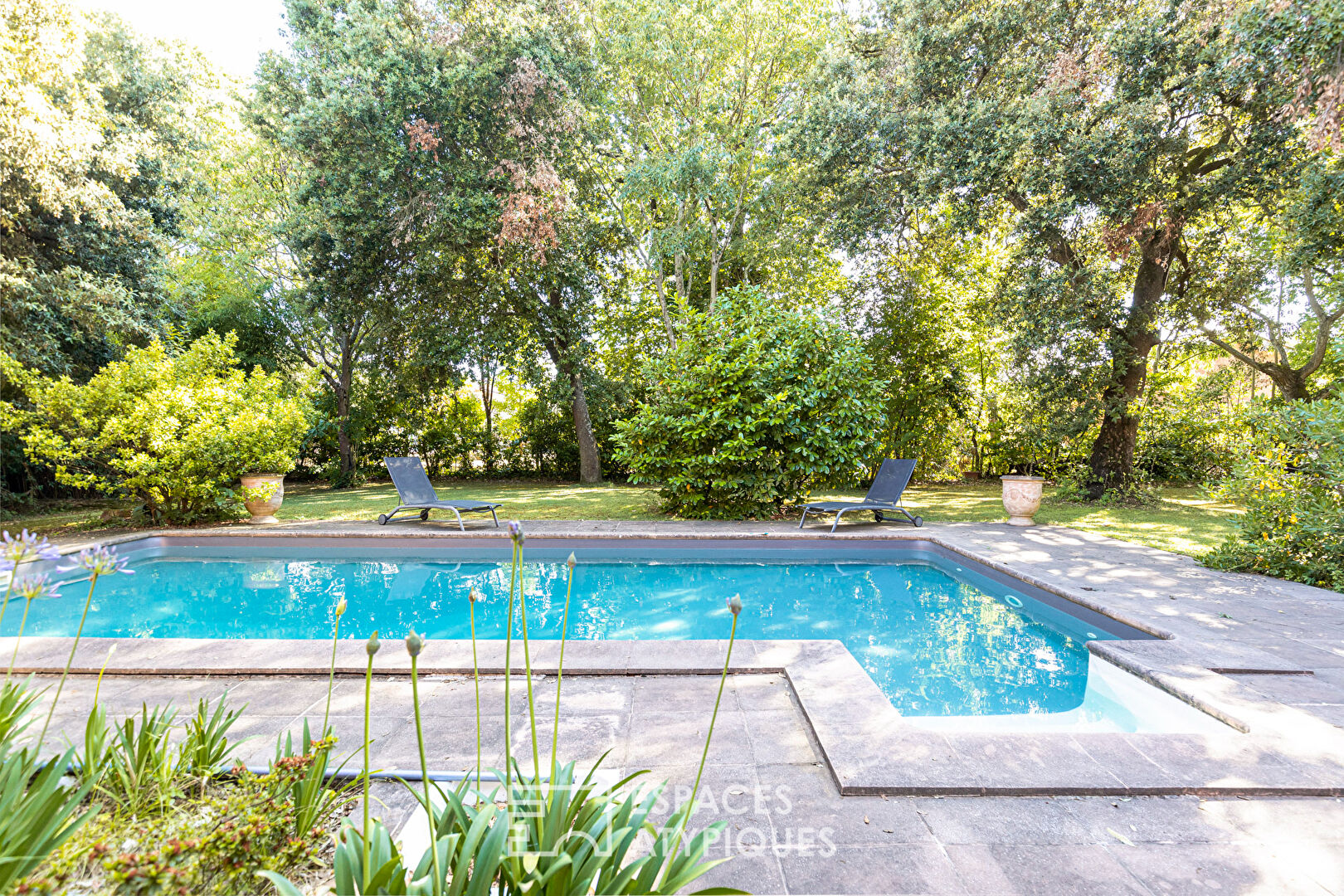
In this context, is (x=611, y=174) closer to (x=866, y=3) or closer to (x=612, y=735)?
(x=866, y=3)

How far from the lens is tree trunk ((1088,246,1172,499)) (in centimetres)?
1009

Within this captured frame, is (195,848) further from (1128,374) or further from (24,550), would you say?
(1128,374)

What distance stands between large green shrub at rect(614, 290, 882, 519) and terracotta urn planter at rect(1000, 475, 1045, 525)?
202 cm

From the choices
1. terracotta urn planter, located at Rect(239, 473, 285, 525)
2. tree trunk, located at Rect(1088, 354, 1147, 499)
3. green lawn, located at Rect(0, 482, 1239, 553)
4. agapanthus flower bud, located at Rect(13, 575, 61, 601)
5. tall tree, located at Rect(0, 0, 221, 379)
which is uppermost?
tall tree, located at Rect(0, 0, 221, 379)

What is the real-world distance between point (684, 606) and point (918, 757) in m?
3.16

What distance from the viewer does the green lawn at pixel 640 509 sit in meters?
8.02

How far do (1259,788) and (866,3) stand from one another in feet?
39.9

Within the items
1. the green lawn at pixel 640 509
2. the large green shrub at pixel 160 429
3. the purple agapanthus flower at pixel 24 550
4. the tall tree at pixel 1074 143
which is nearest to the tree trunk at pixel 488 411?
the green lawn at pixel 640 509

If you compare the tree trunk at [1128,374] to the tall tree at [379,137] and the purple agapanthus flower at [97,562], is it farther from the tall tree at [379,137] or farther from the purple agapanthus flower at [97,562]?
the purple agapanthus flower at [97,562]

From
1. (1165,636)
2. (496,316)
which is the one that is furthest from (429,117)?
(1165,636)

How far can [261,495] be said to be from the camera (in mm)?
8281

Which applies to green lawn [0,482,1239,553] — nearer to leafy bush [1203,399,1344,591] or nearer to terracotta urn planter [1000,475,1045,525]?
terracotta urn planter [1000,475,1045,525]

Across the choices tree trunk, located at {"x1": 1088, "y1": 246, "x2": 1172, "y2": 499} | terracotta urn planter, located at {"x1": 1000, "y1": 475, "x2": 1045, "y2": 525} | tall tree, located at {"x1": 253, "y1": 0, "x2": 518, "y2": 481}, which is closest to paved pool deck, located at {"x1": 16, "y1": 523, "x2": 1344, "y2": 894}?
terracotta urn planter, located at {"x1": 1000, "y1": 475, "x2": 1045, "y2": 525}

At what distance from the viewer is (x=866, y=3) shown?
34.1 feet
